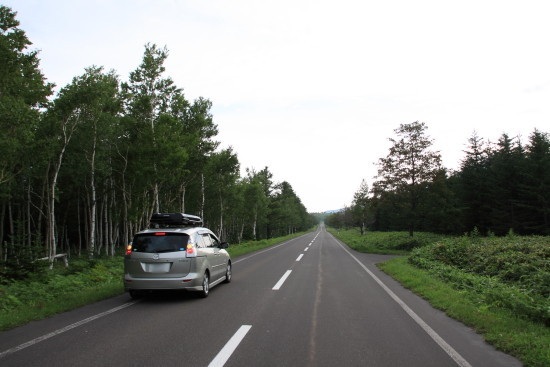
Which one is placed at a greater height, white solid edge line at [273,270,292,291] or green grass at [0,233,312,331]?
green grass at [0,233,312,331]

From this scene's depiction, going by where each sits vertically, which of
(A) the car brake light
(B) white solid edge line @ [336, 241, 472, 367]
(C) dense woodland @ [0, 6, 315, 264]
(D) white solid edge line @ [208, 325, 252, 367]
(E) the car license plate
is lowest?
(B) white solid edge line @ [336, 241, 472, 367]

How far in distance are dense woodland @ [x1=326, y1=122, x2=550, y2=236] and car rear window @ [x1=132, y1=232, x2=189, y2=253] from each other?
15.7 metres

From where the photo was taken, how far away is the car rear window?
26.7 ft

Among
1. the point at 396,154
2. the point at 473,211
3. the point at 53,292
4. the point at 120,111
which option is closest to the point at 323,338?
the point at 53,292

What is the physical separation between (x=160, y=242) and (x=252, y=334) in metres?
3.72

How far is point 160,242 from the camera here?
823 centimetres

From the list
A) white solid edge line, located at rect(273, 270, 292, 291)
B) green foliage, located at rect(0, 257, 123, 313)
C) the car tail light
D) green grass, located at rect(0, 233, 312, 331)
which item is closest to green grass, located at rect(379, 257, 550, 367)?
white solid edge line, located at rect(273, 270, 292, 291)

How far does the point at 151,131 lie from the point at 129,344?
1572 centimetres

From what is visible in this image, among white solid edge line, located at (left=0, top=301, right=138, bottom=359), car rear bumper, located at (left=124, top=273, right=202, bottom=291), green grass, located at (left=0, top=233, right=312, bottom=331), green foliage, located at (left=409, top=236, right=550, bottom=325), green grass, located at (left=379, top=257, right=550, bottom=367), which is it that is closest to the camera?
green grass, located at (left=379, top=257, right=550, bottom=367)

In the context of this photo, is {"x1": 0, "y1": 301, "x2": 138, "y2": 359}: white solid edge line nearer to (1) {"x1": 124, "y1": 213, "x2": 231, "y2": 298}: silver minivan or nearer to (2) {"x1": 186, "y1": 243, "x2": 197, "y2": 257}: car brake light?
(1) {"x1": 124, "y1": 213, "x2": 231, "y2": 298}: silver minivan

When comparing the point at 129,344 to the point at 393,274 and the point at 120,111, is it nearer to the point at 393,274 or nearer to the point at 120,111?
the point at 393,274

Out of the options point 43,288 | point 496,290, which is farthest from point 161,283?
point 496,290

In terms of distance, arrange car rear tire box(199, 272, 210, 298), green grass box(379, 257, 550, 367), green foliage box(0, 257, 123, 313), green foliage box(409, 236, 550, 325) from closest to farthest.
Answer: green grass box(379, 257, 550, 367)
green foliage box(409, 236, 550, 325)
green foliage box(0, 257, 123, 313)
car rear tire box(199, 272, 210, 298)

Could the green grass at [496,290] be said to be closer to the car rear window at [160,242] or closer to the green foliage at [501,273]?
the green foliage at [501,273]
